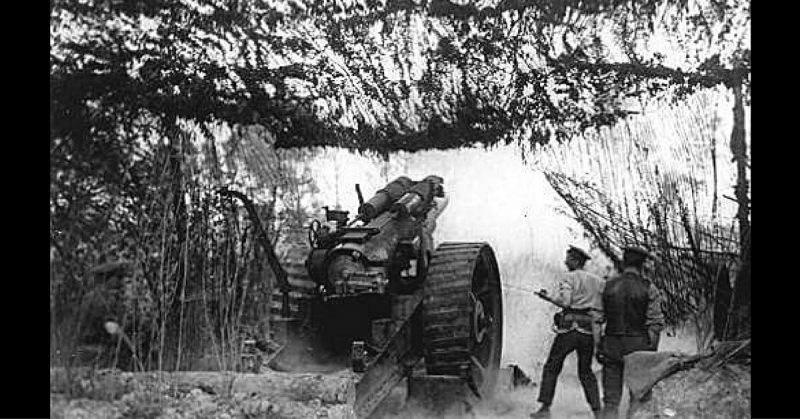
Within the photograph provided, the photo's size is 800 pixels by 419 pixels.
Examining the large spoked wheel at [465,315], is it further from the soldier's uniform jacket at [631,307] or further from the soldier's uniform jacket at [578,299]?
the soldier's uniform jacket at [631,307]

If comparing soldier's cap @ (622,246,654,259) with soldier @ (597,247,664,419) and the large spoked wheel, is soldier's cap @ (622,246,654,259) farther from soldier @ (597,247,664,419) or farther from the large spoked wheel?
the large spoked wheel

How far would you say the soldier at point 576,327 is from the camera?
6.45 meters

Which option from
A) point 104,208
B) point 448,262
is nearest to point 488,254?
point 448,262

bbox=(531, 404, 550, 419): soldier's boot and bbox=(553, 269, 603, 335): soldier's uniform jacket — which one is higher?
bbox=(553, 269, 603, 335): soldier's uniform jacket

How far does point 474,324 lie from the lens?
22.3 ft

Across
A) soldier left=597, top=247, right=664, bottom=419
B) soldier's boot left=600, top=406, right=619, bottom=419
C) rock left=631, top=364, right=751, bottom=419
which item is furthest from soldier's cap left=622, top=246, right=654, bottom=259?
soldier's boot left=600, top=406, right=619, bottom=419

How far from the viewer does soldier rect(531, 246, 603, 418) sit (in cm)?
645

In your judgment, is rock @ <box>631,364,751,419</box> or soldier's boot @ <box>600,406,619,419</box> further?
soldier's boot @ <box>600,406,619,419</box>

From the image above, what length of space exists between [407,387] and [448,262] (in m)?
0.90

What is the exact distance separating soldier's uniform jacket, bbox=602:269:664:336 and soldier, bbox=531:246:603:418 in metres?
0.08

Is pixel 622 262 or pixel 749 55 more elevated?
pixel 749 55

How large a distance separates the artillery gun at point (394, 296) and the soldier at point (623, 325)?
2.41ft
